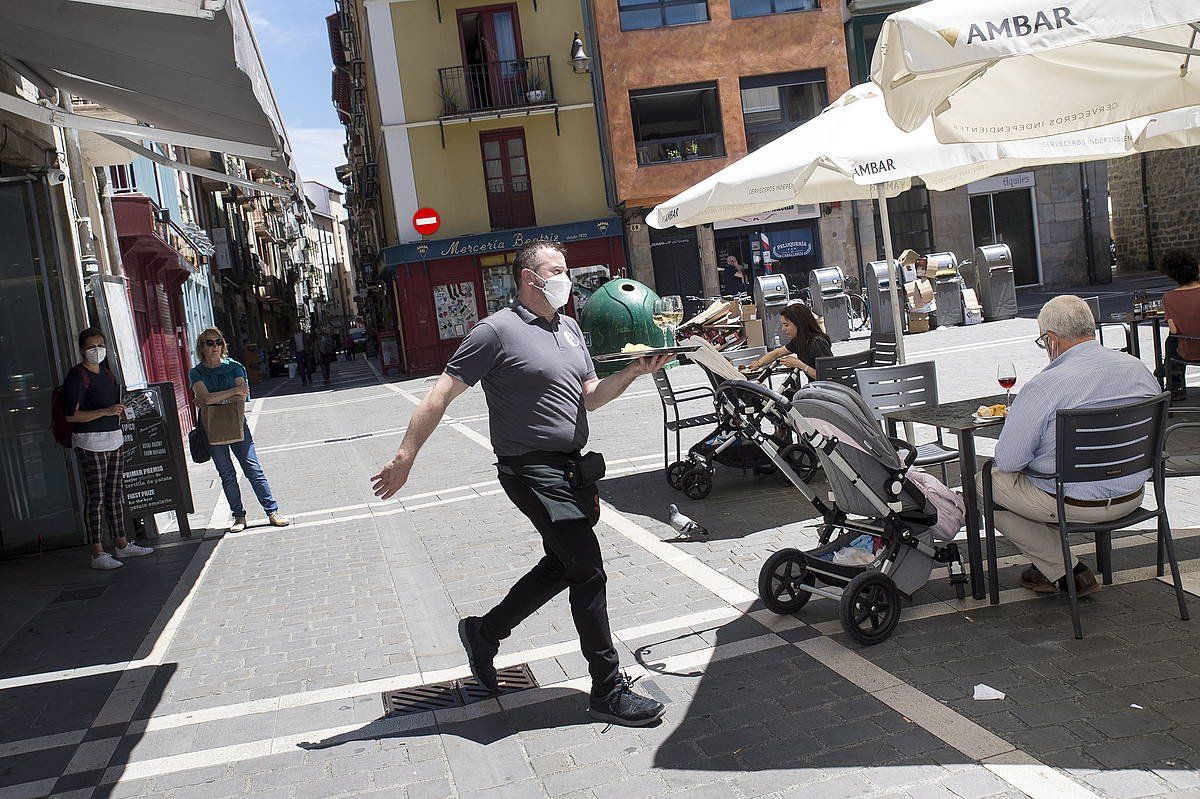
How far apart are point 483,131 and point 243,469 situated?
2043 cm

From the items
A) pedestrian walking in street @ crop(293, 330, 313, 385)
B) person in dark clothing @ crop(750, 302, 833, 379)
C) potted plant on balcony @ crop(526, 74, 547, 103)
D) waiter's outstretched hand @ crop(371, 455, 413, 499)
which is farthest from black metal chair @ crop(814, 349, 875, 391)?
pedestrian walking in street @ crop(293, 330, 313, 385)

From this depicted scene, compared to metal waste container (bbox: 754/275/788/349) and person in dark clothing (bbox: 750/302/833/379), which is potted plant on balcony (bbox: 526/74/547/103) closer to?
metal waste container (bbox: 754/275/788/349)

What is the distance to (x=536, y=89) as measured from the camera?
27.8 meters

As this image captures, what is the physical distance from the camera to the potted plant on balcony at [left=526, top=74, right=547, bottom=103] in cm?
2748

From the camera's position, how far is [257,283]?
2000 inches

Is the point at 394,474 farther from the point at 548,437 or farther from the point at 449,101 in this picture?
the point at 449,101

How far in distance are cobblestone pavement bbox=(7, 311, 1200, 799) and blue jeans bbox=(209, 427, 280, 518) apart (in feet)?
3.74

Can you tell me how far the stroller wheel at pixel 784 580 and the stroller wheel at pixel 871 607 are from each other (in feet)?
1.25

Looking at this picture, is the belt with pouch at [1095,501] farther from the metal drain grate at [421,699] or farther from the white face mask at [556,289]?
the metal drain grate at [421,699]

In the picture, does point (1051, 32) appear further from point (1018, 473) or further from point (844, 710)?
point (844, 710)

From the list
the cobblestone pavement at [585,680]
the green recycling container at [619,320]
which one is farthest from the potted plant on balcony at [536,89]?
the cobblestone pavement at [585,680]

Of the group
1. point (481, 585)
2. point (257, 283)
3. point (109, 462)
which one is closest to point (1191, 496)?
point (481, 585)

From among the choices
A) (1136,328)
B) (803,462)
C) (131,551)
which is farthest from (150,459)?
(1136,328)

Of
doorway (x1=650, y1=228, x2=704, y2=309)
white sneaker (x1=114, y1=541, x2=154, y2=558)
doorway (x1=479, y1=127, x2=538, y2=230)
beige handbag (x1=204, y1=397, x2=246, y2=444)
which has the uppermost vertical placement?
doorway (x1=479, y1=127, x2=538, y2=230)
